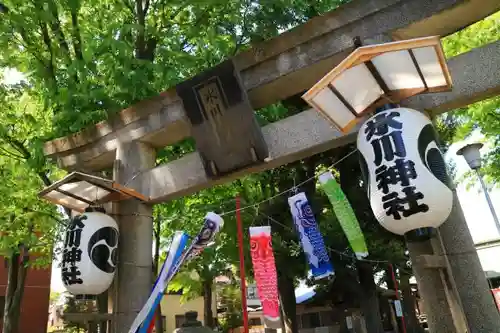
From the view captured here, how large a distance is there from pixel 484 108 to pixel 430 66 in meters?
6.55

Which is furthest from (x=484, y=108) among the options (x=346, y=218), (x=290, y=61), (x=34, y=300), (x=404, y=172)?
(x=34, y=300)

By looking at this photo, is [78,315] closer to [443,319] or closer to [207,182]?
[207,182]

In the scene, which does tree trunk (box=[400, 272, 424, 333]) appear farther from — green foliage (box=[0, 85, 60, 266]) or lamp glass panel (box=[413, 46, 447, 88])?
lamp glass panel (box=[413, 46, 447, 88])

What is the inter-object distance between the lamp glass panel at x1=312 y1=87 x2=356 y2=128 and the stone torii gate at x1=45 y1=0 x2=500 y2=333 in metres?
0.53

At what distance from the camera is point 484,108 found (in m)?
9.81

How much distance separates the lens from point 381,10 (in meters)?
5.68

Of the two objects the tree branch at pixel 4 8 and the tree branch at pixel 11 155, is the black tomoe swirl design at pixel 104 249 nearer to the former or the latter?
the tree branch at pixel 4 8

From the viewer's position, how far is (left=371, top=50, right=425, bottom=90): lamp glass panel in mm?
4484

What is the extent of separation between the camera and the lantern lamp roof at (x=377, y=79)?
4.32m

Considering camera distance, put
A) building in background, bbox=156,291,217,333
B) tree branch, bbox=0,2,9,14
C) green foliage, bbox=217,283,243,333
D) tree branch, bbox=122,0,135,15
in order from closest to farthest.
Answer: tree branch, bbox=0,2,9,14 → tree branch, bbox=122,0,135,15 → green foliage, bbox=217,283,243,333 → building in background, bbox=156,291,217,333

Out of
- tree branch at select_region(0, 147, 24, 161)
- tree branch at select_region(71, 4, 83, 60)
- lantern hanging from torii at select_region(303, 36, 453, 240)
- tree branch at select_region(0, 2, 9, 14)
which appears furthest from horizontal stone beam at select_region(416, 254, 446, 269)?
tree branch at select_region(0, 147, 24, 161)

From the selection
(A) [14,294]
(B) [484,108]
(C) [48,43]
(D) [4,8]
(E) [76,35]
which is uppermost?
(E) [76,35]

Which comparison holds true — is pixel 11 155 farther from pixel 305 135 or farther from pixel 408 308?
pixel 408 308

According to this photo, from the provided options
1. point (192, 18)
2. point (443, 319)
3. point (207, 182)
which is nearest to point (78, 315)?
point (207, 182)
